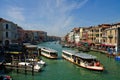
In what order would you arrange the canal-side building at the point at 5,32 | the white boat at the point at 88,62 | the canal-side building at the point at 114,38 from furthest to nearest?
1. the canal-side building at the point at 114,38
2. the canal-side building at the point at 5,32
3. the white boat at the point at 88,62

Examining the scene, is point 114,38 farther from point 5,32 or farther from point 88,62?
point 88,62

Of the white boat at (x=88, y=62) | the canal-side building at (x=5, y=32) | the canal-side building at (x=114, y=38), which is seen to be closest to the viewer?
the white boat at (x=88, y=62)

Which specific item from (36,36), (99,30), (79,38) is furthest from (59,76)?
(36,36)

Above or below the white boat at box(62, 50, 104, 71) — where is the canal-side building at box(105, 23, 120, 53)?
above

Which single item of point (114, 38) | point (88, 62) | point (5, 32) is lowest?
point (88, 62)

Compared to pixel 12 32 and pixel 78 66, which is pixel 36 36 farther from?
pixel 78 66

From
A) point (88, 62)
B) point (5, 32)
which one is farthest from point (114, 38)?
point (88, 62)

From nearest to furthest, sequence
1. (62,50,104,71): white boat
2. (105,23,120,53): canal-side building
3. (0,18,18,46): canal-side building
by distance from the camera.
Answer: (62,50,104,71): white boat, (0,18,18,46): canal-side building, (105,23,120,53): canal-side building

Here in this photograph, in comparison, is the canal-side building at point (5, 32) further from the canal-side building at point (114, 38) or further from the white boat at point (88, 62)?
the canal-side building at point (114, 38)

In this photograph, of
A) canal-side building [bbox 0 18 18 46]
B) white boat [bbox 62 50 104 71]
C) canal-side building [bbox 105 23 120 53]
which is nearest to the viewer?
white boat [bbox 62 50 104 71]

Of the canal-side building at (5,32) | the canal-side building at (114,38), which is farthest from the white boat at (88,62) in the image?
the canal-side building at (114,38)

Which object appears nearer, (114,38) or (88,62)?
(88,62)

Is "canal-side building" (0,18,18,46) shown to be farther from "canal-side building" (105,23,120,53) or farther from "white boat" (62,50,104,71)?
"canal-side building" (105,23,120,53)

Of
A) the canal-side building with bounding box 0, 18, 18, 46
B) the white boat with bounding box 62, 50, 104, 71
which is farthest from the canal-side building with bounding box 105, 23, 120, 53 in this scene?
the canal-side building with bounding box 0, 18, 18, 46
